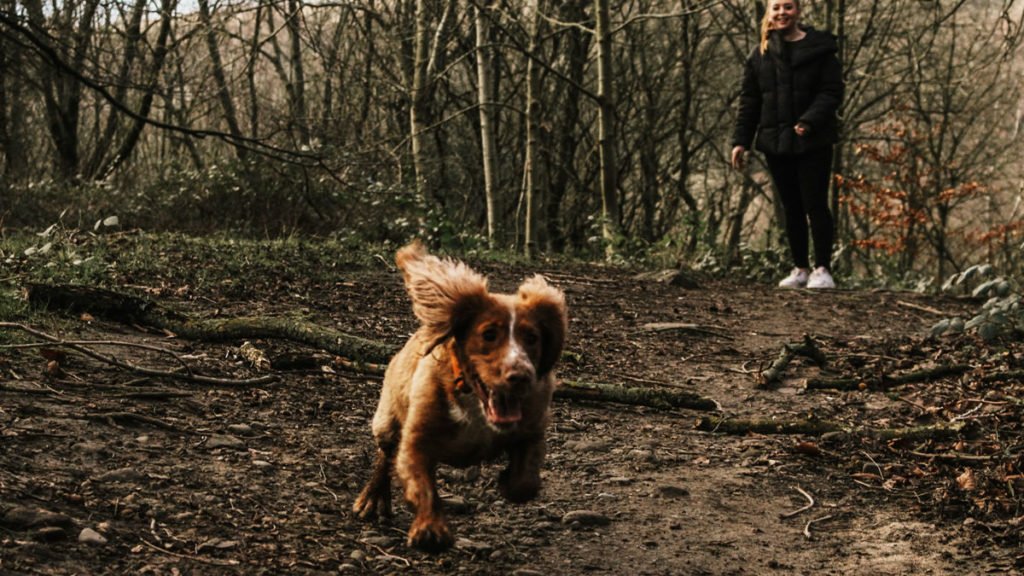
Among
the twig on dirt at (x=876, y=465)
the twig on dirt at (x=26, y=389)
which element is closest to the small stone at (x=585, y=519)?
the twig on dirt at (x=876, y=465)

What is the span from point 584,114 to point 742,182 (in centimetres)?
525

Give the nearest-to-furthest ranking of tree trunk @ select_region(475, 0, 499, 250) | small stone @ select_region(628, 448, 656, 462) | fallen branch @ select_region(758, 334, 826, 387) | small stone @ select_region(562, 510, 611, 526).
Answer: small stone @ select_region(562, 510, 611, 526) → small stone @ select_region(628, 448, 656, 462) → fallen branch @ select_region(758, 334, 826, 387) → tree trunk @ select_region(475, 0, 499, 250)

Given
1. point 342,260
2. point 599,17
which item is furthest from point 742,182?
point 342,260

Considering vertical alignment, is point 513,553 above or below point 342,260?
below

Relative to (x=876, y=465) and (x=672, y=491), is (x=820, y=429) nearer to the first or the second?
(x=876, y=465)

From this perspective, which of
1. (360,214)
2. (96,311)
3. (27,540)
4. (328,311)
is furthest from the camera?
(360,214)

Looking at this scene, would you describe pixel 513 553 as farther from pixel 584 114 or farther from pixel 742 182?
pixel 742 182

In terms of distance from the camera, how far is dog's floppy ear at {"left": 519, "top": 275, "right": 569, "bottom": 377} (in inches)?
147

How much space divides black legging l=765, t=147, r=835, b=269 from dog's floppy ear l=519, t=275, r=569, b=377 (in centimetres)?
706

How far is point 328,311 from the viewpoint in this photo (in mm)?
7703

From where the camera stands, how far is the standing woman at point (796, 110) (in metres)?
10.2

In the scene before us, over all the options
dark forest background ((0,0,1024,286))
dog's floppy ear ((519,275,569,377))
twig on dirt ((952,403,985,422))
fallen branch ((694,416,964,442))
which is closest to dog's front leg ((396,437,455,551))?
dog's floppy ear ((519,275,569,377))

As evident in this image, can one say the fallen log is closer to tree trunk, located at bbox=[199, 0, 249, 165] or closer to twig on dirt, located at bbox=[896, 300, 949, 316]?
tree trunk, located at bbox=[199, 0, 249, 165]

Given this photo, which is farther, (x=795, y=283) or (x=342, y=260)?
(x=795, y=283)
